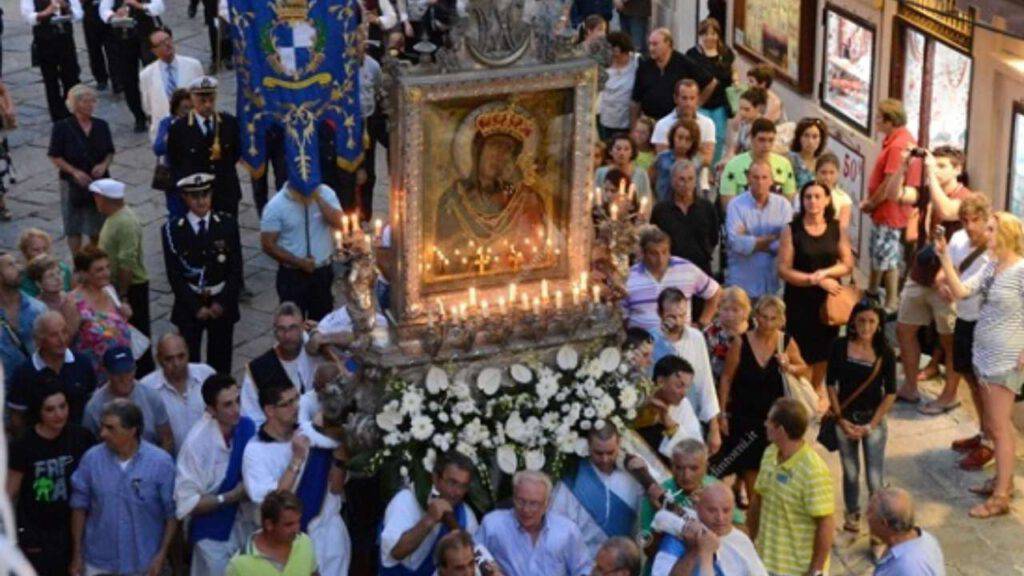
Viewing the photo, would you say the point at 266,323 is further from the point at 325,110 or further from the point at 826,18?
the point at 826,18

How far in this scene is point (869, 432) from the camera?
A: 944 cm

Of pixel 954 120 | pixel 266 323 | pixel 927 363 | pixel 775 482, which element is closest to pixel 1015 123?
pixel 954 120

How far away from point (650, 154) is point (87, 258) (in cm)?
461

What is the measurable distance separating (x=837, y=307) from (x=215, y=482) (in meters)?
4.45

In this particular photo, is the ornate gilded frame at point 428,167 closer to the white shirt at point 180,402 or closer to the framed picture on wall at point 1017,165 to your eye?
the white shirt at point 180,402

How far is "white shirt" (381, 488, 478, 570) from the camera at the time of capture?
25.3ft

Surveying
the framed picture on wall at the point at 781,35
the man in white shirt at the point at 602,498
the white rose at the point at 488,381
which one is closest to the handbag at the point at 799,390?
the man in white shirt at the point at 602,498

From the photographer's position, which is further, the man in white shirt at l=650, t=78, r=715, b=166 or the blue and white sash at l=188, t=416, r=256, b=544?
the man in white shirt at l=650, t=78, r=715, b=166

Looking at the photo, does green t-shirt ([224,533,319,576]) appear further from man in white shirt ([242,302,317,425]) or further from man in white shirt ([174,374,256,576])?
man in white shirt ([242,302,317,425])

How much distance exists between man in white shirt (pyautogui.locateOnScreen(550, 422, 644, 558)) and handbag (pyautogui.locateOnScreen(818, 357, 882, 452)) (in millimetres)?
1825

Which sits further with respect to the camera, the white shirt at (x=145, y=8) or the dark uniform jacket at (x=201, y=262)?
the white shirt at (x=145, y=8)

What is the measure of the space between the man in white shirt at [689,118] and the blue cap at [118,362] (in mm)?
5037

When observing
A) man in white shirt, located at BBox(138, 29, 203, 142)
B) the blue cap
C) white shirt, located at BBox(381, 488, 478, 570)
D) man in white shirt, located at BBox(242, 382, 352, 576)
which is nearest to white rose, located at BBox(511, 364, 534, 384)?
white shirt, located at BBox(381, 488, 478, 570)

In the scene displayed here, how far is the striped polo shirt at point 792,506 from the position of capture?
7953mm
